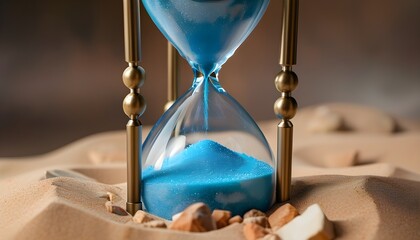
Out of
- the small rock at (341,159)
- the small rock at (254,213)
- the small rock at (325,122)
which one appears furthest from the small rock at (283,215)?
the small rock at (325,122)

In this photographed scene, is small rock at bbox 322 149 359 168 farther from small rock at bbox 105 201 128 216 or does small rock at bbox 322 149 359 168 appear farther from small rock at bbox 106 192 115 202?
small rock at bbox 105 201 128 216

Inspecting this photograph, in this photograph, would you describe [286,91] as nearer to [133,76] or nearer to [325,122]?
[133,76]

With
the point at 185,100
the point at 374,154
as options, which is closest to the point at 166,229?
the point at 185,100

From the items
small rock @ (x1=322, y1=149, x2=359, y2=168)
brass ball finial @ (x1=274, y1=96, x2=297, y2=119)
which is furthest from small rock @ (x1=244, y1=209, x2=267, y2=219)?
small rock @ (x1=322, y1=149, x2=359, y2=168)

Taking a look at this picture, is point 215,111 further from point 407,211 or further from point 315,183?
point 407,211

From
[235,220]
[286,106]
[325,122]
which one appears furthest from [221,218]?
[325,122]
